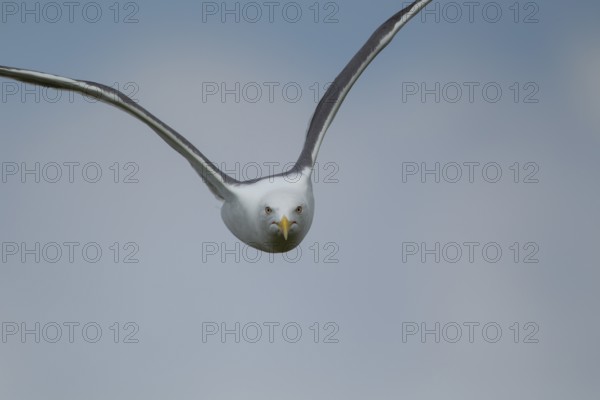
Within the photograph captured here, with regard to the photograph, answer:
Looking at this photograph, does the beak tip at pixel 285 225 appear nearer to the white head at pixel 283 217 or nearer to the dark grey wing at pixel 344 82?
the white head at pixel 283 217

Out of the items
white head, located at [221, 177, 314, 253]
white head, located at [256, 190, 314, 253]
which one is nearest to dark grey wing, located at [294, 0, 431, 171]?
white head, located at [221, 177, 314, 253]

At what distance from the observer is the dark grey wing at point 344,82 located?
15.3 meters

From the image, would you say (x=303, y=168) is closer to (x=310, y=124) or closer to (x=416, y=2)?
(x=310, y=124)

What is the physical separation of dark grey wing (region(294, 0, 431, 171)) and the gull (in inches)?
0.7

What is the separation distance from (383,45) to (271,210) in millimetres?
3705

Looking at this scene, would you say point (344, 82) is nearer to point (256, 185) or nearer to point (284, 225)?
point (256, 185)

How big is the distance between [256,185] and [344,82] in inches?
93.5

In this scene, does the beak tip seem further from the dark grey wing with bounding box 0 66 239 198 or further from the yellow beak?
the dark grey wing with bounding box 0 66 239 198

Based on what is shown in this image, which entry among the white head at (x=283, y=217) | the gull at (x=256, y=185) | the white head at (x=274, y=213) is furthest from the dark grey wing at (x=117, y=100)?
the white head at (x=283, y=217)

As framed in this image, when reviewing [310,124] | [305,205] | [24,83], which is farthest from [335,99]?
[24,83]

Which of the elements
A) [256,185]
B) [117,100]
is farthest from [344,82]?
[117,100]

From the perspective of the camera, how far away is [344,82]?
1570 centimetres

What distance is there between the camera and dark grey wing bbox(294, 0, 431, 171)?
15.3 m

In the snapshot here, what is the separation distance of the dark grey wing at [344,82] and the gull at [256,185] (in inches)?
0.7
